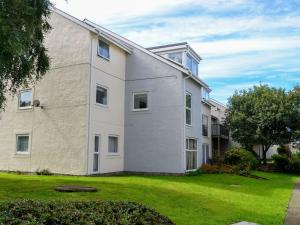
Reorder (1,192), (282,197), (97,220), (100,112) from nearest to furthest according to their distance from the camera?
(97,220), (1,192), (282,197), (100,112)

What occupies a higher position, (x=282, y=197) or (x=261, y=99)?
(x=261, y=99)

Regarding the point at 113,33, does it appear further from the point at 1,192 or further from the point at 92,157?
the point at 1,192

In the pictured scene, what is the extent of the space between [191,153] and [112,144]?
614 centimetres

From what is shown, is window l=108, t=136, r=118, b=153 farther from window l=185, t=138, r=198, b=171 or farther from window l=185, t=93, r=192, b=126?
window l=185, t=93, r=192, b=126

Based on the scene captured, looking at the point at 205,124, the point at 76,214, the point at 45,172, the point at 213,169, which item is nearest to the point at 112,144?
the point at 45,172

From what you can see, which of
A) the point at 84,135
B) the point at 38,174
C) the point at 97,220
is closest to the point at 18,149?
Answer: the point at 38,174

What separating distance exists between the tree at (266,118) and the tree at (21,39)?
25.2 meters

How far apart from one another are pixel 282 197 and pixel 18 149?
52.0 ft

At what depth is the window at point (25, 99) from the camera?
22391 millimetres

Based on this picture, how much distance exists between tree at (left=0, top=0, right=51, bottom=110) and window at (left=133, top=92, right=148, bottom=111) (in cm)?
961

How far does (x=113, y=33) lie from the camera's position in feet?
85.6

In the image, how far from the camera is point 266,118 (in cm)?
3450

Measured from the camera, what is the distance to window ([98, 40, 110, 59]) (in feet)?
71.3

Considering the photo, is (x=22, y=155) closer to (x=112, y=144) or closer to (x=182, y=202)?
(x=112, y=144)
